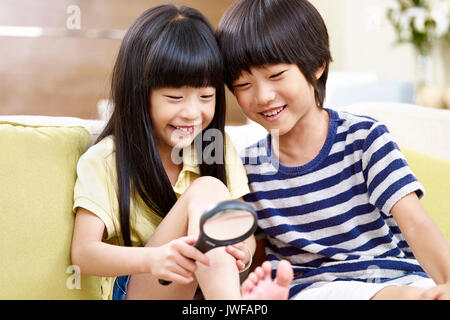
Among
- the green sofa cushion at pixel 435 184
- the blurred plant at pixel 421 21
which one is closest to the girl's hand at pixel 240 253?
the green sofa cushion at pixel 435 184

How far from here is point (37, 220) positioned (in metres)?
1.04

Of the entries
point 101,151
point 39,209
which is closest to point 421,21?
point 101,151

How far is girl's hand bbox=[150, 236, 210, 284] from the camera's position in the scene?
855 millimetres

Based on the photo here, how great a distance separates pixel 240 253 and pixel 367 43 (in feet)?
9.61

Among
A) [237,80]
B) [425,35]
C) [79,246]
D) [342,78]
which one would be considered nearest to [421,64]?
[425,35]

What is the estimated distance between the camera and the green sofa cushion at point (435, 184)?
4.22ft

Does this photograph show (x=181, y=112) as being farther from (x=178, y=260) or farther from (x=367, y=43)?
(x=367, y=43)

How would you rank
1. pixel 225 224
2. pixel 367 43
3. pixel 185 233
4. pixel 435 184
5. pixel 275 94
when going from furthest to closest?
1. pixel 367 43
2. pixel 435 184
3. pixel 275 94
4. pixel 185 233
5. pixel 225 224

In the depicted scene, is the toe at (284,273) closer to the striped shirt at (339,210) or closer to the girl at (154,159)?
the girl at (154,159)

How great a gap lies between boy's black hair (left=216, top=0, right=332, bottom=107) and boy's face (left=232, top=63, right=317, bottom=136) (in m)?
0.01

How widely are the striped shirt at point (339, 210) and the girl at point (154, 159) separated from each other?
75mm

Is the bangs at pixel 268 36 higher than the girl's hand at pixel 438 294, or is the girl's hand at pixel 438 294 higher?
the bangs at pixel 268 36

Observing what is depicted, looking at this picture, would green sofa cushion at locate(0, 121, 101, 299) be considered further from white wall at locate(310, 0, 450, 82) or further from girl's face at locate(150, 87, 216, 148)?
white wall at locate(310, 0, 450, 82)
